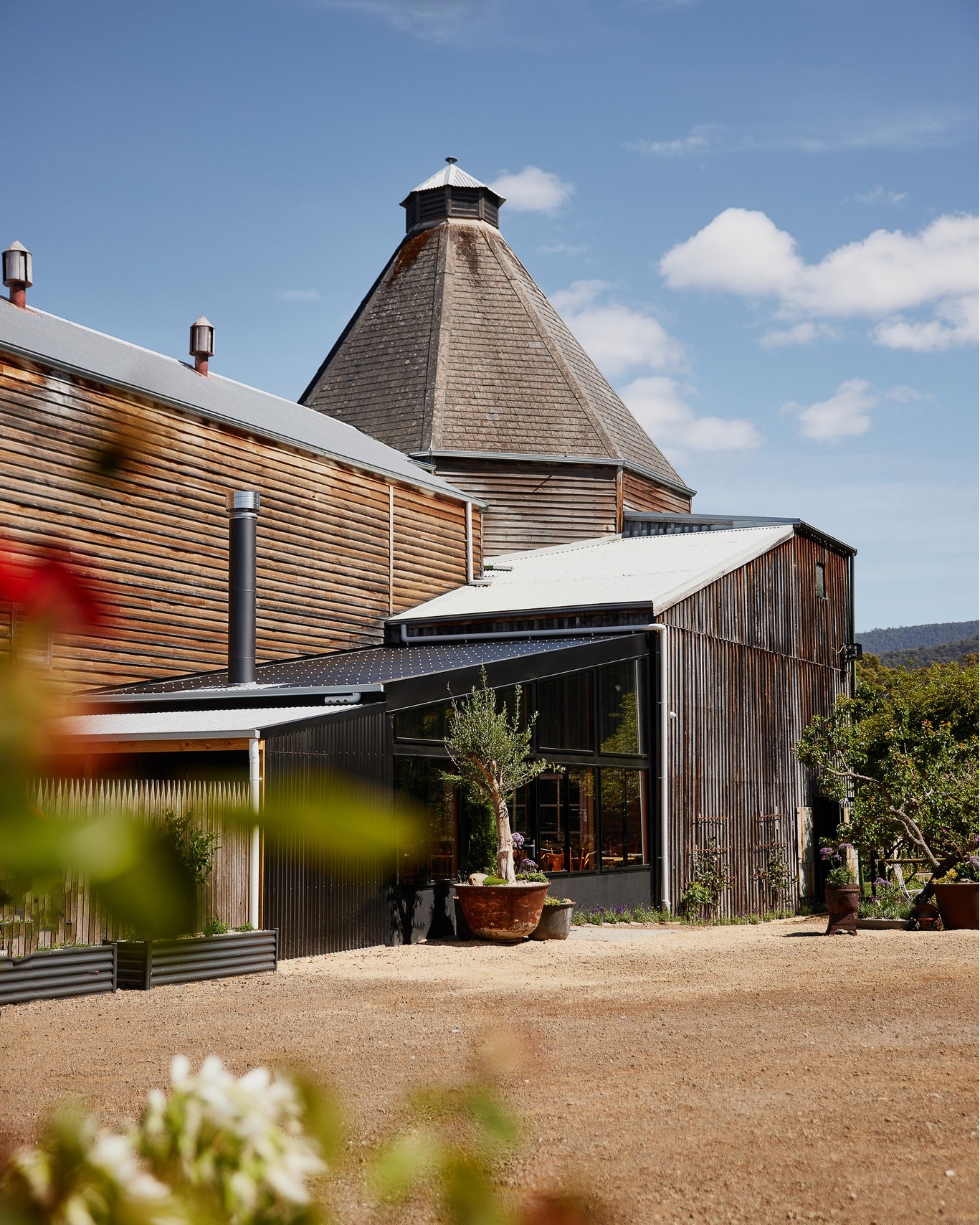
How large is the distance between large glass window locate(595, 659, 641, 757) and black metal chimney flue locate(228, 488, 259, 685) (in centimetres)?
447

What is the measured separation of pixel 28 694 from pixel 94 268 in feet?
1.60

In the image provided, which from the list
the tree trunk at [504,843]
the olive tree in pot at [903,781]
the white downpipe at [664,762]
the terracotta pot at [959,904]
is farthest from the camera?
the white downpipe at [664,762]

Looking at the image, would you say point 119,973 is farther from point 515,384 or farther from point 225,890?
point 515,384

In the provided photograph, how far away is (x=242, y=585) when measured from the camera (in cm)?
1708

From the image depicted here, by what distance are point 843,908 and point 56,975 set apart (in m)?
8.71

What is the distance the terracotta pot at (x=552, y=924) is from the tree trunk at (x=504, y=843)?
23.8 inches

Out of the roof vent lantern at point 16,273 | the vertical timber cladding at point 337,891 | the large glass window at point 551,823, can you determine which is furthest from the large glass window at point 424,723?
the roof vent lantern at point 16,273

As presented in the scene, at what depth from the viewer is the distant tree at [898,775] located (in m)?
16.9

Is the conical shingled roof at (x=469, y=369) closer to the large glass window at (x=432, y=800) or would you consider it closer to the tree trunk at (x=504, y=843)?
the large glass window at (x=432, y=800)

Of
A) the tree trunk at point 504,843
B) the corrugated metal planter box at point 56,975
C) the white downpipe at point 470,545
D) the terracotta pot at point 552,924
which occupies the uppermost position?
the white downpipe at point 470,545

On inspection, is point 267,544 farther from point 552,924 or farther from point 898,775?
point 898,775

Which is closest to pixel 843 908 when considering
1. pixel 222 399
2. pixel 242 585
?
pixel 242 585

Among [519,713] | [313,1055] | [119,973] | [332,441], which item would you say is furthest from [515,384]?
[313,1055]

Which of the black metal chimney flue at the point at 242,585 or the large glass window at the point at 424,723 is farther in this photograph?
the black metal chimney flue at the point at 242,585
